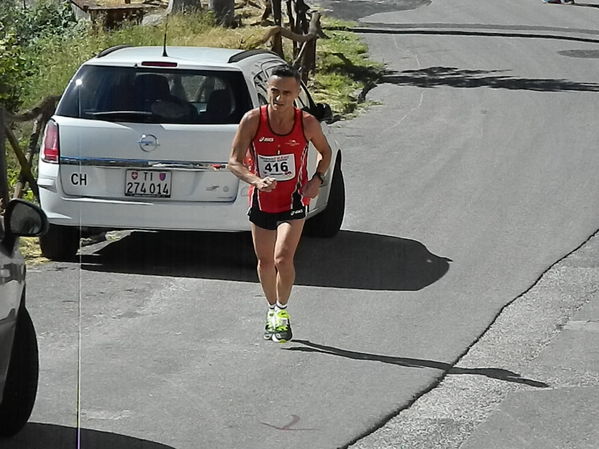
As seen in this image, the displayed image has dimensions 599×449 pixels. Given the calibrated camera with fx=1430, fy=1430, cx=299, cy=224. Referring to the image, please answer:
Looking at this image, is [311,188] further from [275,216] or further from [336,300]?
[336,300]

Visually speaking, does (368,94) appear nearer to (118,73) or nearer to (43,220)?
(118,73)

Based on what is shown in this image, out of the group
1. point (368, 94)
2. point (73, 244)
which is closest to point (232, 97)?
point (73, 244)

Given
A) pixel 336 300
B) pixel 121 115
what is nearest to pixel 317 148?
pixel 336 300

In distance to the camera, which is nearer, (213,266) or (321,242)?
(213,266)

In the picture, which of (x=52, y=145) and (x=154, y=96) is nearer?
(x=52, y=145)

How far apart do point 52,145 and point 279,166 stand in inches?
97.9

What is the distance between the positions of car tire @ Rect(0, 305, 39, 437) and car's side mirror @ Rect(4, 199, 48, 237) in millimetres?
453

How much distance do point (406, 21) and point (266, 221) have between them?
27.3 metres

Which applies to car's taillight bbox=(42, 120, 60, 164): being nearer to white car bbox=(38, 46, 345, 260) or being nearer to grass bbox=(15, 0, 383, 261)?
white car bbox=(38, 46, 345, 260)

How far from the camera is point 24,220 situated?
629cm

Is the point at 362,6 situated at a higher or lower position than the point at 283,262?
lower

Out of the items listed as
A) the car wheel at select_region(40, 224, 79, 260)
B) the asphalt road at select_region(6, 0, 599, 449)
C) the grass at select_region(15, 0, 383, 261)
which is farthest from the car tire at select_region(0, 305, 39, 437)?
the grass at select_region(15, 0, 383, 261)

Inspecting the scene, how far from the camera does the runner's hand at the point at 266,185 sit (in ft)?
28.5

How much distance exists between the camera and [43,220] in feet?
20.8
